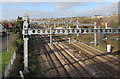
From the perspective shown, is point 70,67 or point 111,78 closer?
point 111,78

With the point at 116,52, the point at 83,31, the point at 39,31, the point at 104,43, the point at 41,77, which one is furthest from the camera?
the point at 104,43

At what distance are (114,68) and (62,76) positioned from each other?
3.42m

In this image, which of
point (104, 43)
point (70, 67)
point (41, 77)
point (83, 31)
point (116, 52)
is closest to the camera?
point (41, 77)

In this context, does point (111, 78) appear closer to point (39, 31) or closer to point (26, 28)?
point (39, 31)

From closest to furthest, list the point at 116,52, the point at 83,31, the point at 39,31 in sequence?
the point at 39,31, the point at 83,31, the point at 116,52

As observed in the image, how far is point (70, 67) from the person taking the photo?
8.47 meters

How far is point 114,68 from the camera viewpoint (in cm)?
840

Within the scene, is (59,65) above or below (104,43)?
below

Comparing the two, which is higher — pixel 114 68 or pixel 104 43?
pixel 104 43

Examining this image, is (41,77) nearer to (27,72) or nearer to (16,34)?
(27,72)

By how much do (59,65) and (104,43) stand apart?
774cm

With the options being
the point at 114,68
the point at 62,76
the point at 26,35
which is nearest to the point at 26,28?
the point at 26,35

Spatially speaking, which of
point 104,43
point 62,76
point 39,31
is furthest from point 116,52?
point 39,31

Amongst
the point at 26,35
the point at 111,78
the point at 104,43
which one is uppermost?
the point at 26,35
